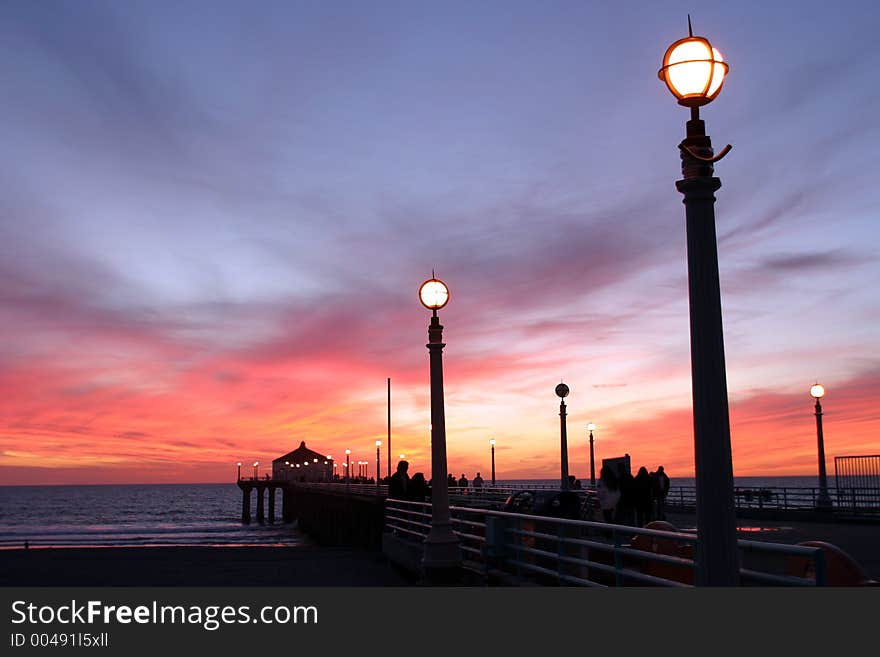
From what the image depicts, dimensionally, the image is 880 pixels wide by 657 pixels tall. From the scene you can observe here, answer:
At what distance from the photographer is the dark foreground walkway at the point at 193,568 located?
51.4 feet

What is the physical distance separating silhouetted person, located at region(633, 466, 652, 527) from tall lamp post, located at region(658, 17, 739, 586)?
16.6 metres

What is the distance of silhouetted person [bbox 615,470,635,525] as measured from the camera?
68.1ft

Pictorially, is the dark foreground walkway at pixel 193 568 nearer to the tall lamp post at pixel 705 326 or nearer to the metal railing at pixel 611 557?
the metal railing at pixel 611 557

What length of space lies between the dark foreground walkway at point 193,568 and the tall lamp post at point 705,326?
10.7 meters

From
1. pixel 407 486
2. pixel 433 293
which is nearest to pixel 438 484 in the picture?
pixel 433 293

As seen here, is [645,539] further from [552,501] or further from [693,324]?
[693,324]

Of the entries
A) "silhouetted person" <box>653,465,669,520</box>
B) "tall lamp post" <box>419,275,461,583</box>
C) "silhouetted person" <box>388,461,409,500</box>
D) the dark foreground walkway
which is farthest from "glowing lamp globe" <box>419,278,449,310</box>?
"silhouetted person" <box>653,465,669,520</box>

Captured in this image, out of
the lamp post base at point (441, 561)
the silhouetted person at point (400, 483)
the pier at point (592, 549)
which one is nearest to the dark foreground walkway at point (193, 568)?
the pier at point (592, 549)

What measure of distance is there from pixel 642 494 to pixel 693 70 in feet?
57.1

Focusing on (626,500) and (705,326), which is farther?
(626,500)

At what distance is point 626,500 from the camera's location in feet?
70.2

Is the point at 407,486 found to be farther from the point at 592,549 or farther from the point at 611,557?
the point at 611,557
